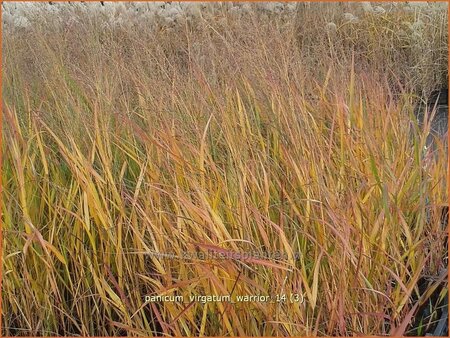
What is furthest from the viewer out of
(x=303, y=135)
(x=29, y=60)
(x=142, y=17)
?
(x=142, y=17)

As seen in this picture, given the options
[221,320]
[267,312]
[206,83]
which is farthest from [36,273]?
[206,83]

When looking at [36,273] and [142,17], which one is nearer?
[36,273]

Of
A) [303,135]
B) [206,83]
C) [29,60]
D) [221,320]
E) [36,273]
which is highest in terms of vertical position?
[29,60]

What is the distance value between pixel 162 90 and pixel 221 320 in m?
0.89

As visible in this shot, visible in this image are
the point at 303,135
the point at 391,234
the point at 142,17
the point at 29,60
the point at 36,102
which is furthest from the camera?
the point at 142,17

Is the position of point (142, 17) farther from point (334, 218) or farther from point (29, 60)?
point (334, 218)

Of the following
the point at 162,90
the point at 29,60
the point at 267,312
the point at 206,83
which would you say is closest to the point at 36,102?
the point at 29,60

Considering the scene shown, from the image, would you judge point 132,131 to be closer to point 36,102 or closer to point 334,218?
point 36,102

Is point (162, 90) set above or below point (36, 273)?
above

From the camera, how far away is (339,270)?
1.60 metres

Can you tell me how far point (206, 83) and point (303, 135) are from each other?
17.8 inches

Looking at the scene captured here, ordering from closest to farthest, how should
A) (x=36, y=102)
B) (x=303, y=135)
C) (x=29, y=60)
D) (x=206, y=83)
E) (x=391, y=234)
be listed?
(x=391, y=234)
(x=303, y=135)
(x=206, y=83)
(x=36, y=102)
(x=29, y=60)

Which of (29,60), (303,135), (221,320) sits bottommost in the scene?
(221,320)

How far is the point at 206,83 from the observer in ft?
7.00
